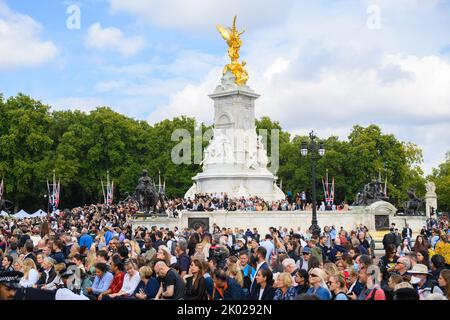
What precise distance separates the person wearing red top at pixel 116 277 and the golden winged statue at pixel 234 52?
4204 centimetres

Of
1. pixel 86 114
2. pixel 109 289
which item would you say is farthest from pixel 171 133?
pixel 109 289

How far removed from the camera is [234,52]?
5356 cm

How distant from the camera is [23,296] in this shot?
779cm

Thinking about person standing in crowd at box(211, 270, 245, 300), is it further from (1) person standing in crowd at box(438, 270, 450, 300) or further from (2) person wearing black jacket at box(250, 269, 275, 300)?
(1) person standing in crowd at box(438, 270, 450, 300)

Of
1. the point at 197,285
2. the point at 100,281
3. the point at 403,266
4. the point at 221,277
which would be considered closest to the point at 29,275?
the point at 100,281

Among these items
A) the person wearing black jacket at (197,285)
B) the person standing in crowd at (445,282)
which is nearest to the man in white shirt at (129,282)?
Result: the person wearing black jacket at (197,285)

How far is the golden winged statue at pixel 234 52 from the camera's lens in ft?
171

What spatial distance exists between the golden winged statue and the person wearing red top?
42.0 meters

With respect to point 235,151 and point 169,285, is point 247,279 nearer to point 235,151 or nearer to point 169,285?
point 169,285

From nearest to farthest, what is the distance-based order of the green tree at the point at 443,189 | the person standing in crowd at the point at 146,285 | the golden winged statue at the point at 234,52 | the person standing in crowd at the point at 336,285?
the person standing in crowd at the point at 336,285 → the person standing in crowd at the point at 146,285 → the golden winged statue at the point at 234,52 → the green tree at the point at 443,189

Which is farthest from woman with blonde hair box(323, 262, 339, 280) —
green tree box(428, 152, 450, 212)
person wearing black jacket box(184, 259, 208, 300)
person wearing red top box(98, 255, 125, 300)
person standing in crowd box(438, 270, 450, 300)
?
green tree box(428, 152, 450, 212)

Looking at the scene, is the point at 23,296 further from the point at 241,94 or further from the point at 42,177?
the point at 42,177

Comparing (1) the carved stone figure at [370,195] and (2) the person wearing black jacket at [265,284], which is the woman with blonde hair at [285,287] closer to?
(2) the person wearing black jacket at [265,284]

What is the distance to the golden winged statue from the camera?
52094 millimetres
